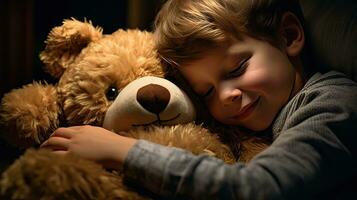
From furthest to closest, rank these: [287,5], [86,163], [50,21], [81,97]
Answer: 1. [50,21]
2. [287,5]
3. [81,97]
4. [86,163]

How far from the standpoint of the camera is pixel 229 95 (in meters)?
0.89

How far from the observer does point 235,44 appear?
911 millimetres

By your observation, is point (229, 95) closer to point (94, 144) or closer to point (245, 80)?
point (245, 80)

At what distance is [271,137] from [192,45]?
0.24m

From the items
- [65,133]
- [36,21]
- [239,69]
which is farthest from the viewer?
[36,21]

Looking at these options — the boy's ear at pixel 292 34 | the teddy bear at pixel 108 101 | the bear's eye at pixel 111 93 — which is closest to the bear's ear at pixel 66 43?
the teddy bear at pixel 108 101

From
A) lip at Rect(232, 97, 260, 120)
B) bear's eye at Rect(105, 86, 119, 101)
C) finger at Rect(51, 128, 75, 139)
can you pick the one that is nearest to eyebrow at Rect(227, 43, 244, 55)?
lip at Rect(232, 97, 260, 120)

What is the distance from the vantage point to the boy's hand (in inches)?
28.2

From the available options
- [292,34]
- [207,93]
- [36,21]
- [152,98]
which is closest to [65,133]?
[152,98]

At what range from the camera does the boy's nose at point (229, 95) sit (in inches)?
34.8

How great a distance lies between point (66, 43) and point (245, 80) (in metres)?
0.36

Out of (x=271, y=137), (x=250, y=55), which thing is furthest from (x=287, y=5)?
(x=271, y=137)

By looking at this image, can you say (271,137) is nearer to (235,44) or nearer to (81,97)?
(235,44)

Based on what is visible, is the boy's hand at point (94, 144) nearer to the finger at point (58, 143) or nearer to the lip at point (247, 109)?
the finger at point (58, 143)
